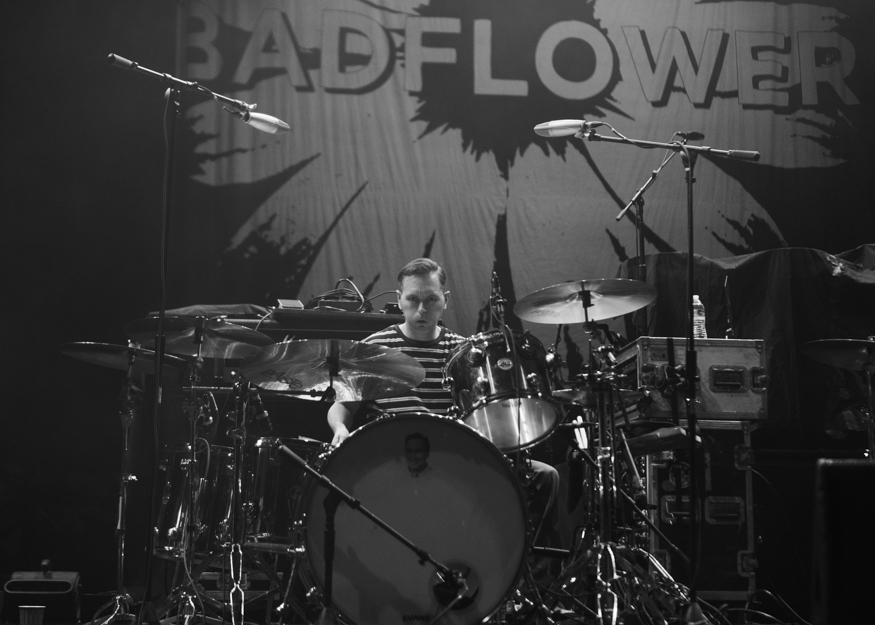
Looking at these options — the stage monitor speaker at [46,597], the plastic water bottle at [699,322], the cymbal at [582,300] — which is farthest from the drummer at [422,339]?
the stage monitor speaker at [46,597]

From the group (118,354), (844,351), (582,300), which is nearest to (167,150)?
(118,354)

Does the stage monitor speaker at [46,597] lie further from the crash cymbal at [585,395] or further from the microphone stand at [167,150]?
the crash cymbal at [585,395]

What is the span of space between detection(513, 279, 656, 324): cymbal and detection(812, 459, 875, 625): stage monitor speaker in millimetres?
2246

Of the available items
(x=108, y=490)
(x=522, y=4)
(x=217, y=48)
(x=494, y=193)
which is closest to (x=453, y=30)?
(x=522, y=4)

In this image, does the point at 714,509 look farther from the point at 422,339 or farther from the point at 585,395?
the point at 422,339

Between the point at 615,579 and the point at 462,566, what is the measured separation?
2.26 ft

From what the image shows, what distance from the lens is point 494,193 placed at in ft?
21.2

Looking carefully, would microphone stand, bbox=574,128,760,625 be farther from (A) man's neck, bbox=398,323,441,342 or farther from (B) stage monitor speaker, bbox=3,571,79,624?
(B) stage monitor speaker, bbox=3,571,79,624

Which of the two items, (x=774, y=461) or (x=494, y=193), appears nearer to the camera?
(x=774, y=461)

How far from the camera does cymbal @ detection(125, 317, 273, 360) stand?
4.10 m

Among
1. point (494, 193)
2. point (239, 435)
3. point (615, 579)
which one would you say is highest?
point (494, 193)

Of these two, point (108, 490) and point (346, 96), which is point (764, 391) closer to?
point (346, 96)

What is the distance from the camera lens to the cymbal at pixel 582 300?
169 inches

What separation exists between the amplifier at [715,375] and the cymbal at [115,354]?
8.61 feet
